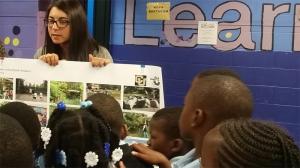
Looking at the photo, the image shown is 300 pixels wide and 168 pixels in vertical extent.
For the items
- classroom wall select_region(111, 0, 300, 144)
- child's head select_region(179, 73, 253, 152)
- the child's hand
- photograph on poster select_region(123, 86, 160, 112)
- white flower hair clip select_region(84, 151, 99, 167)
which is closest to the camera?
white flower hair clip select_region(84, 151, 99, 167)

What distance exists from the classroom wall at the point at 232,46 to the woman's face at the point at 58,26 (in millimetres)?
1240

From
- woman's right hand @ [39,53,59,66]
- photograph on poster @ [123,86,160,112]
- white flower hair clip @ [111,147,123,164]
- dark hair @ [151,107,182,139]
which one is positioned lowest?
white flower hair clip @ [111,147,123,164]

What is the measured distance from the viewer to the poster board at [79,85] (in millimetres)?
2125

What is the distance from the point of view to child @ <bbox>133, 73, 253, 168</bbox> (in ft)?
4.67

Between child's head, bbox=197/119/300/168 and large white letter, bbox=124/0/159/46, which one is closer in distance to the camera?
child's head, bbox=197/119/300/168

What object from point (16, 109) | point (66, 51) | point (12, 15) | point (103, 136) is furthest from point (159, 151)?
point (12, 15)

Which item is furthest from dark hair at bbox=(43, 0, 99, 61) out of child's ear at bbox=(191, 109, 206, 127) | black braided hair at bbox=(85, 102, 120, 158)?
child's ear at bbox=(191, 109, 206, 127)

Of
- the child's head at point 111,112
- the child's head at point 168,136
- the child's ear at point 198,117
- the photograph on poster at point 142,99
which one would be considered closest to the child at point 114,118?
the child's head at point 111,112

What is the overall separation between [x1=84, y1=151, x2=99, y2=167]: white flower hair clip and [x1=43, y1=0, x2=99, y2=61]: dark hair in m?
1.20

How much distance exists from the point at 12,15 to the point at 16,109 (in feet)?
9.44

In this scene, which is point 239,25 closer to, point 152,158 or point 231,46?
point 231,46

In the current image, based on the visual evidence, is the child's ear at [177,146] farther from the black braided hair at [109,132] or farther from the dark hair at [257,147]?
the dark hair at [257,147]

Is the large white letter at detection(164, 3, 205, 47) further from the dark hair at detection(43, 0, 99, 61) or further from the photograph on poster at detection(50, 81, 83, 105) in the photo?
the photograph on poster at detection(50, 81, 83, 105)

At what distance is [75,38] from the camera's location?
2.47 metres
